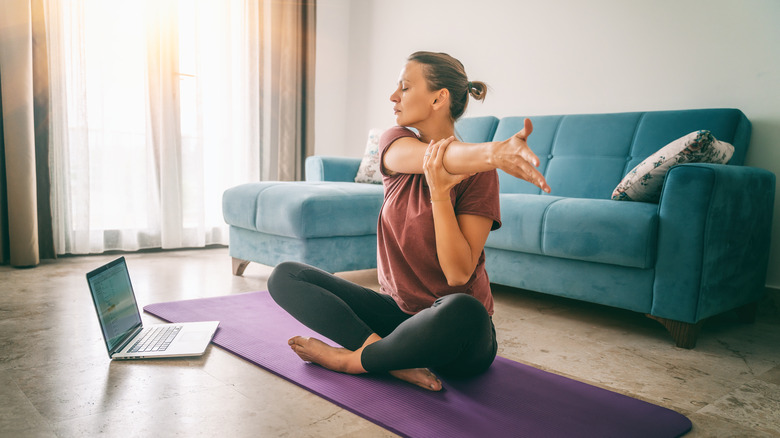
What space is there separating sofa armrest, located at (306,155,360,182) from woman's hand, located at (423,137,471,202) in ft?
7.14

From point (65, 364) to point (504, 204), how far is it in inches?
66.1

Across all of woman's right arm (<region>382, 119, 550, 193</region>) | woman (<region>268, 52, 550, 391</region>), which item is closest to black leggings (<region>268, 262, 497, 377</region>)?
woman (<region>268, 52, 550, 391</region>)

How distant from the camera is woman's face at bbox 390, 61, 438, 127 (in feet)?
4.35

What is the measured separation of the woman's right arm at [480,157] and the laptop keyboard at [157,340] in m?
0.88

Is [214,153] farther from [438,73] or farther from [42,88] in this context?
[438,73]

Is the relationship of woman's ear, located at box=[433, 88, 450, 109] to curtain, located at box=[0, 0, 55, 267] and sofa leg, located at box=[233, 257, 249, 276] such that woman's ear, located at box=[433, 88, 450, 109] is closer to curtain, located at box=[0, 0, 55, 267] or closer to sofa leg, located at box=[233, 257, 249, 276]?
sofa leg, located at box=[233, 257, 249, 276]

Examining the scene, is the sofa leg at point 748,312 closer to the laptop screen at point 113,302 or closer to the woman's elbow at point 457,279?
the woman's elbow at point 457,279

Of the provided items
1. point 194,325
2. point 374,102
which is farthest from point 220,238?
point 194,325

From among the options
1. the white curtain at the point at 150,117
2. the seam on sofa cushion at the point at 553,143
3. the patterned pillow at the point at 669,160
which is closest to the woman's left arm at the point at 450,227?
the patterned pillow at the point at 669,160

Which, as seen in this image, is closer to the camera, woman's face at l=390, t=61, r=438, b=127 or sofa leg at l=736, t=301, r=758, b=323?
woman's face at l=390, t=61, r=438, b=127

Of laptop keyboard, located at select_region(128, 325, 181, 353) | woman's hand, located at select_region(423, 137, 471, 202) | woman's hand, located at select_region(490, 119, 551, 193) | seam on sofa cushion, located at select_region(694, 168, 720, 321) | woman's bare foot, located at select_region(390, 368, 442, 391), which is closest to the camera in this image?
woman's hand, located at select_region(490, 119, 551, 193)

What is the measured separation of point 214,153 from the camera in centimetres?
382

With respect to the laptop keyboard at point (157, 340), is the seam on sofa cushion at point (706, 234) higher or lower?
higher

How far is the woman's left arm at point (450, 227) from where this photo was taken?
1.08 m
